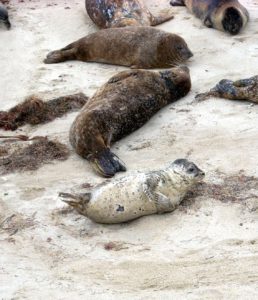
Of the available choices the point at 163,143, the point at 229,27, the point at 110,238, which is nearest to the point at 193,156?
the point at 163,143

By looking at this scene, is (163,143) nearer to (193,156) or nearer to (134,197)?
(193,156)

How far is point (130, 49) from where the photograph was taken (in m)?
7.40

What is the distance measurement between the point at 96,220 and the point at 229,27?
4267mm

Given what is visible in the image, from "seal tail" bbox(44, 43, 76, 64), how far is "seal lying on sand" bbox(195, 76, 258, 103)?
187cm

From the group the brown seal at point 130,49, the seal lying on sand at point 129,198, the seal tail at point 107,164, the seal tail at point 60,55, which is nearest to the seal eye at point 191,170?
the seal lying on sand at point 129,198

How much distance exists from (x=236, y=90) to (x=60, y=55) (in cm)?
230

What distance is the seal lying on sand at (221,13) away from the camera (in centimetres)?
794

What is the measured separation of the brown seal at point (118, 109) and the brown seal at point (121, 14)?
1731mm

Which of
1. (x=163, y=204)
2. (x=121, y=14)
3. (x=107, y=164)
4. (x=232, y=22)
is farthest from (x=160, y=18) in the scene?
(x=163, y=204)

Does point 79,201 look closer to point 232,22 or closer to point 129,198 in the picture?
point 129,198

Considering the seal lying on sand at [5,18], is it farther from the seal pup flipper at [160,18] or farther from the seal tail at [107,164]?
the seal tail at [107,164]

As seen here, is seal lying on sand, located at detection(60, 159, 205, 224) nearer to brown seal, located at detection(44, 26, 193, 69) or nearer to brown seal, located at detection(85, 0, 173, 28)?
brown seal, located at detection(44, 26, 193, 69)

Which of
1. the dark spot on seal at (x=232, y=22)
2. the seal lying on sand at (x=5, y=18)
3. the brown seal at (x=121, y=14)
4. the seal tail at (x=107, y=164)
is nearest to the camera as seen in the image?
the seal tail at (x=107, y=164)

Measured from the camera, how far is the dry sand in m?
3.60
